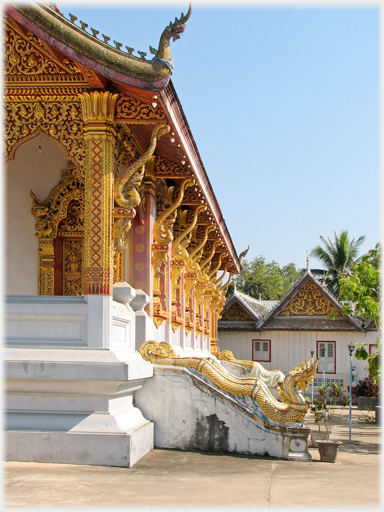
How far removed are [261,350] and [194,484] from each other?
71.3 ft

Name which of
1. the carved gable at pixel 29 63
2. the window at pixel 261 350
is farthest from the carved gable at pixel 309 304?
the carved gable at pixel 29 63

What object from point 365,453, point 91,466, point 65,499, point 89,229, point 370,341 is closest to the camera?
point 65,499

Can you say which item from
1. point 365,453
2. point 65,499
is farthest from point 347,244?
point 65,499

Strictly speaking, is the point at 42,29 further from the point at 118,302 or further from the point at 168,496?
the point at 168,496

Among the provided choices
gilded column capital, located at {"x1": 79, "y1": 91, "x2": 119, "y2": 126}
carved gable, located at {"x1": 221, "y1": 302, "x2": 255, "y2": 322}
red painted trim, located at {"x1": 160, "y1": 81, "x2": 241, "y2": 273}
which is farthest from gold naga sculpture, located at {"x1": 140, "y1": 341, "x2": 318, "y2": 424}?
carved gable, located at {"x1": 221, "y1": 302, "x2": 255, "y2": 322}

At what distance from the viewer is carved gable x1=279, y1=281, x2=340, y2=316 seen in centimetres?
2717

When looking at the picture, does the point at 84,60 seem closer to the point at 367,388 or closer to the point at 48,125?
the point at 48,125

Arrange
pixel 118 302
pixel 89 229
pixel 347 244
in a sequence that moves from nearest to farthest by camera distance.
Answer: pixel 89 229
pixel 118 302
pixel 347 244

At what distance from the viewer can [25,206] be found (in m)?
11.1

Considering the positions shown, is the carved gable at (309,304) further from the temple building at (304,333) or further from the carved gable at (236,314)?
the carved gable at (236,314)

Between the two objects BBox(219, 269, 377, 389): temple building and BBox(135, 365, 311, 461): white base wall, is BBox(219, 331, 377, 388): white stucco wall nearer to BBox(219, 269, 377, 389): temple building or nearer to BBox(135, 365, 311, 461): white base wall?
BBox(219, 269, 377, 389): temple building

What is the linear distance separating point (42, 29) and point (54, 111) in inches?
37.5

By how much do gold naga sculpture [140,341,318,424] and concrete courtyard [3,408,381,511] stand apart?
2.07ft

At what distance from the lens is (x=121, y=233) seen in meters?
7.69
